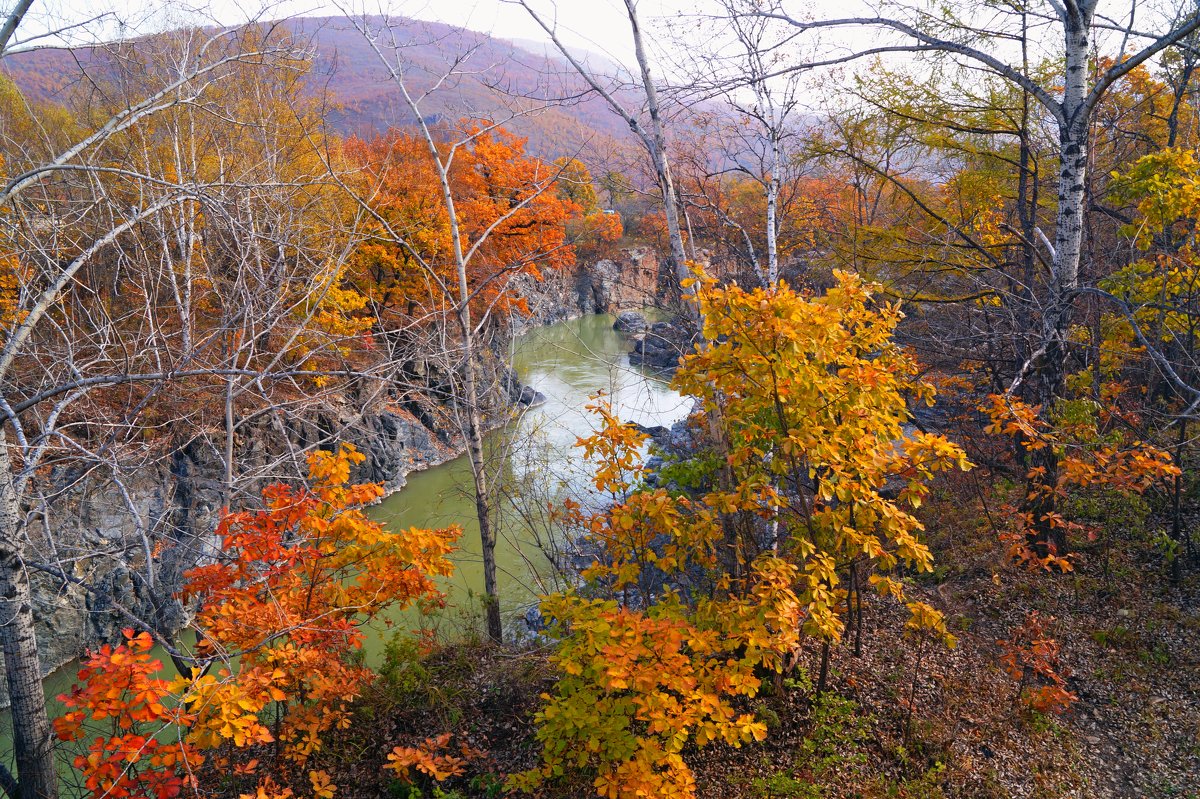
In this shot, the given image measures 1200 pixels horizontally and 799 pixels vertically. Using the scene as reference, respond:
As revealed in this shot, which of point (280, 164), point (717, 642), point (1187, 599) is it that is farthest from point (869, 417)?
point (280, 164)

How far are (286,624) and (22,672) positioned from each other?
1550 mm

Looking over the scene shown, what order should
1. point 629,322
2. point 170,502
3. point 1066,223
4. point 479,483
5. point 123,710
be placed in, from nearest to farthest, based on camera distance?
point 123,710
point 1066,223
point 479,483
point 170,502
point 629,322

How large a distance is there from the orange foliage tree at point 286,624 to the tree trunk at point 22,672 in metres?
0.29

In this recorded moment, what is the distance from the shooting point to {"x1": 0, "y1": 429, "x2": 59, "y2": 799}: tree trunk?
12.5ft

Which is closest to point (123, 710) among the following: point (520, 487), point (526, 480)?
point (526, 480)

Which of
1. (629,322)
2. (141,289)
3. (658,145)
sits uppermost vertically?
(658,145)

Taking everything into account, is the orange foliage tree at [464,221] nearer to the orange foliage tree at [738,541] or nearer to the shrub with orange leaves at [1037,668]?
the orange foliage tree at [738,541]

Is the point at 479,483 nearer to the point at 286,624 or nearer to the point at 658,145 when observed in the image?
the point at 286,624

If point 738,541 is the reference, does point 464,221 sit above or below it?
above

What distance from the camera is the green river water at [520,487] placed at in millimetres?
8242

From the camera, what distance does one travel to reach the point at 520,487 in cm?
1086

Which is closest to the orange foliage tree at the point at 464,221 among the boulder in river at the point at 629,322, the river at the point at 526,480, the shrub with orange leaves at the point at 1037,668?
the river at the point at 526,480

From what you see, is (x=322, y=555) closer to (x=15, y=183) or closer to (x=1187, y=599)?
(x=15, y=183)

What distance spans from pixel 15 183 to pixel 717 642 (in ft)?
15.3
